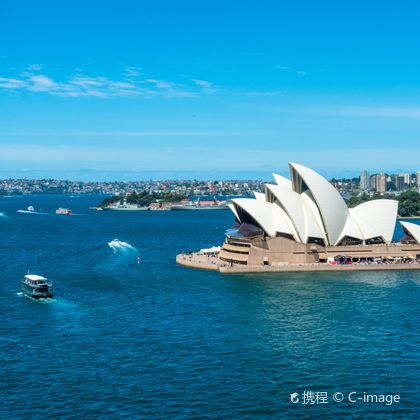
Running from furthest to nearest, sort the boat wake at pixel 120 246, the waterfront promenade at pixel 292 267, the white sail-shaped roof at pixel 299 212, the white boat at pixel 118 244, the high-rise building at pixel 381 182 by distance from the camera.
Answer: the high-rise building at pixel 381 182, the white boat at pixel 118 244, the boat wake at pixel 120 246, the white sail-shaped roof at pixel 299 212, the waterfront promenade at pixel 292 267

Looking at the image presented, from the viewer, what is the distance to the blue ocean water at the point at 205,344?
781 inches

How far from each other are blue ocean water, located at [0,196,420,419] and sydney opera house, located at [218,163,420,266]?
11.0 ft

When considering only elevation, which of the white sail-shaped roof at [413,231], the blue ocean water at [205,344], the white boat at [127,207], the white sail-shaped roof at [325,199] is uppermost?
the white sail-shaped roof at [325,199]

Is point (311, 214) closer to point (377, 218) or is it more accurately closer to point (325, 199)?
point (325, 199)

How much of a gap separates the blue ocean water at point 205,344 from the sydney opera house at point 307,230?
3.35 meters

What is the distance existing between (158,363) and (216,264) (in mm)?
23346

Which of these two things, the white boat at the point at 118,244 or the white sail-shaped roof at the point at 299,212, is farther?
the white boat at the point at 118,244

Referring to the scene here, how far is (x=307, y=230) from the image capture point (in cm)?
4678

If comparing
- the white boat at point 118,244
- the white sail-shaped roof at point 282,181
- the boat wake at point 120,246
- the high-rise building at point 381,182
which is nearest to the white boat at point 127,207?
the boat wake at point 120,246

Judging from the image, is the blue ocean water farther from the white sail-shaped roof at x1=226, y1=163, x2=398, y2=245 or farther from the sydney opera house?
the white sail-shaped roof at x1=226, y1=163, x2=398, y2=245

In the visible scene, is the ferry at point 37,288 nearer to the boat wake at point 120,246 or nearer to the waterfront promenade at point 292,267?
the waterfront promenade at point 292,267

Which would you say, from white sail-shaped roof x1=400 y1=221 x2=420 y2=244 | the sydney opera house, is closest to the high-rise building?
white sail-shaped roof x1=400 y1=221 x2=420 y2=244

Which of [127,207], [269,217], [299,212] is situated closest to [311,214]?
[299,212]

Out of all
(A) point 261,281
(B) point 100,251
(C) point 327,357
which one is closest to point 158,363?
(C) point 327,357
